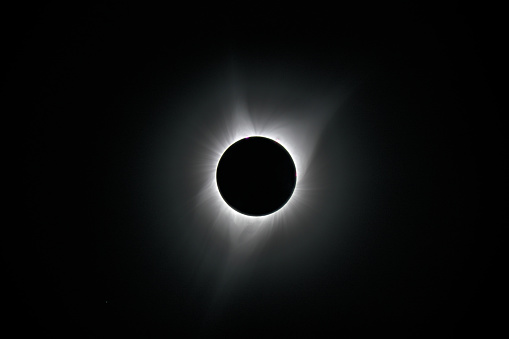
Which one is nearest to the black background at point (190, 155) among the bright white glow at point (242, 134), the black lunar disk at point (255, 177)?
the bright white glow at point (242, 134)

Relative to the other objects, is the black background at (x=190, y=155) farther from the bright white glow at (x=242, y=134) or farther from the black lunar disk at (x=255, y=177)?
the black lunar disk at (x=255, y=177)

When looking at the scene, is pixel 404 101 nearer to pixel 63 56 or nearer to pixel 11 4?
pixel 63 56

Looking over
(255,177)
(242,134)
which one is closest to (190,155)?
(242,134)

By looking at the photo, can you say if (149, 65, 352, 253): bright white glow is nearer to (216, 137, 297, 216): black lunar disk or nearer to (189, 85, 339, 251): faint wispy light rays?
(189, 85, 339, 251): faint wispy light rays

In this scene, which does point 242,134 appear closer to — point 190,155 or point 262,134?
point 262,134

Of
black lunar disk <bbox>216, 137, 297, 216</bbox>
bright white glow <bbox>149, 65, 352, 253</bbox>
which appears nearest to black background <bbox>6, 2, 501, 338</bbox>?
bright white glow <bbox>149, 65, 352, 253</bbox>

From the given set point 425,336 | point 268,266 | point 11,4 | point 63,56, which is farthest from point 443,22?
point 11,4
